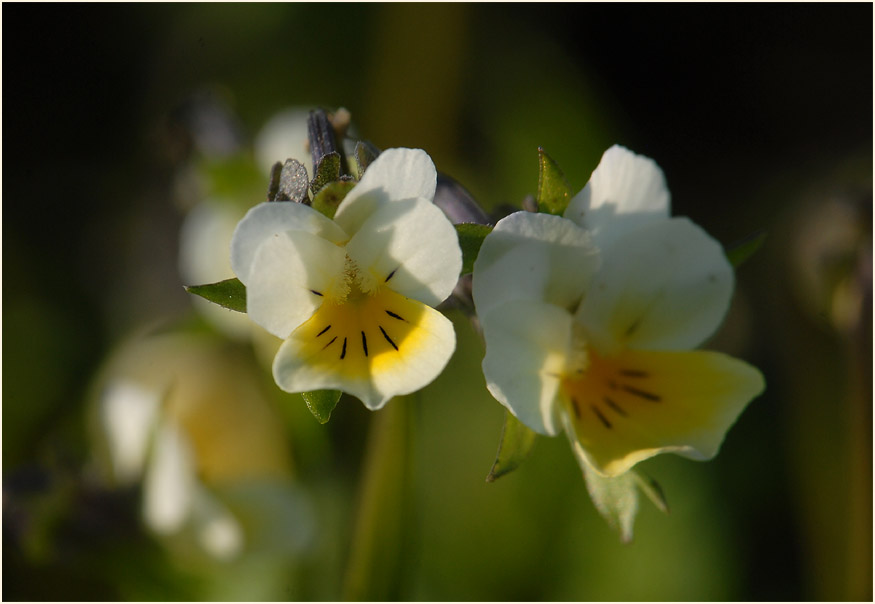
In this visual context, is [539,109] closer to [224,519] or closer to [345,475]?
[345,475]

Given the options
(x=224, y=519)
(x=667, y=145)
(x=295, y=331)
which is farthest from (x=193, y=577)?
(x=667, y=145)

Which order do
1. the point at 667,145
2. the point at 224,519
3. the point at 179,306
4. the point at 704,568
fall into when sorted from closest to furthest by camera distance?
1. the point at 224,519
2. the point at 704,568
3. the point at 179,306
4. the point at 667,145

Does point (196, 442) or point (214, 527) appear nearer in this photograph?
point (214, 527)

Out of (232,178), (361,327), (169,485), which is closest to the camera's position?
(361,327)

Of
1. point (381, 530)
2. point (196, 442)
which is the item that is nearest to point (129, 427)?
point (196, 442)

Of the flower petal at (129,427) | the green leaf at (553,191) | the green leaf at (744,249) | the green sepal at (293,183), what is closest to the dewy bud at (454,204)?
the green leaf at (553,191)

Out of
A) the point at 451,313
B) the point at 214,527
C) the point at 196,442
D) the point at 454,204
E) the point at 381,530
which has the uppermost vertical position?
the point at 454,204

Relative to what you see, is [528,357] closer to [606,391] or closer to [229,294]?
[606,391]

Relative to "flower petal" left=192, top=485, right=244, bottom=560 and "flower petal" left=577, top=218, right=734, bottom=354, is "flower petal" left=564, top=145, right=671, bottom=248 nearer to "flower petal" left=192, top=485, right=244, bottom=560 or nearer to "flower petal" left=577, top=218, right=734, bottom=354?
"flower petal" left=577, top=218, right=734, bottom=354
